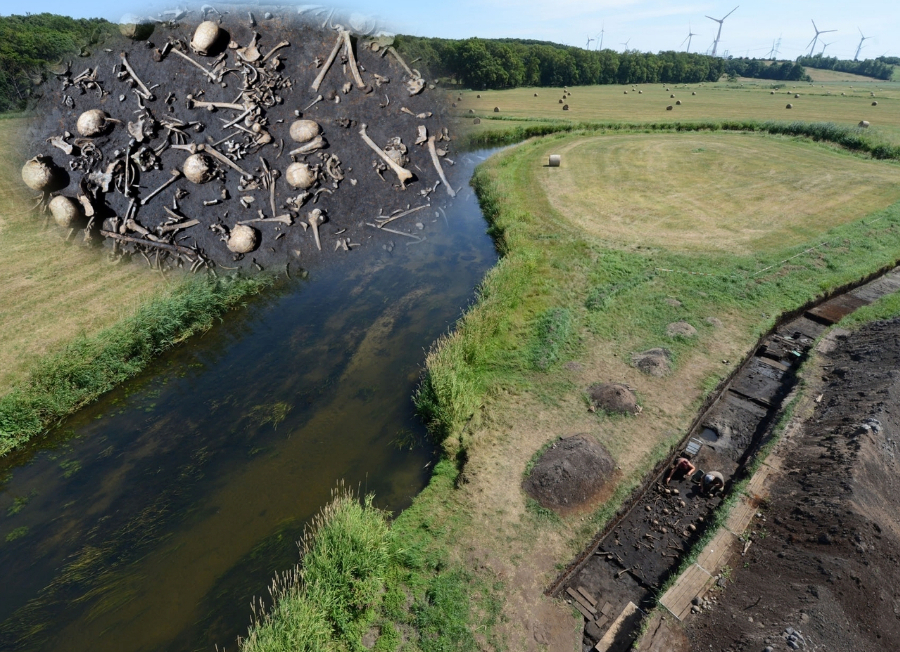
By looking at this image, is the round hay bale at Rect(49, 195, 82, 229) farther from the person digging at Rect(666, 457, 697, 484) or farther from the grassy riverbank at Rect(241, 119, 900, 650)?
the person digging at Rect(666, 457, 697, 484)

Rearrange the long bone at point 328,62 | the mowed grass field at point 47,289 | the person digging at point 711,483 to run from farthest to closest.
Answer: the long bone at point 328,62 → the mowed grass field at point 47,289 → the person digging at point 711,483

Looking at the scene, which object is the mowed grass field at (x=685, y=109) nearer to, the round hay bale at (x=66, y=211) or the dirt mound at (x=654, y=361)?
the round hay bale at (x=66, y=211)

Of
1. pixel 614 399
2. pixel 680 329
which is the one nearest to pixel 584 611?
pixel 614 399

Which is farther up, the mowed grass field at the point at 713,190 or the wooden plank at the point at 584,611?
the mowed grass field at the point at 713,190

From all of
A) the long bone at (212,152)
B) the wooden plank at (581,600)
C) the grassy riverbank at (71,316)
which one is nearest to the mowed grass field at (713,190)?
the long bone at (212,152)

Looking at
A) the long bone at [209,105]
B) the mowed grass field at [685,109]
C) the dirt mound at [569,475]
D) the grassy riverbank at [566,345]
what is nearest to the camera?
the grassy riverbank at [566,345]

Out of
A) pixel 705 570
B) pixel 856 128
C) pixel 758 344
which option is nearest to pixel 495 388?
pixel 705 570
